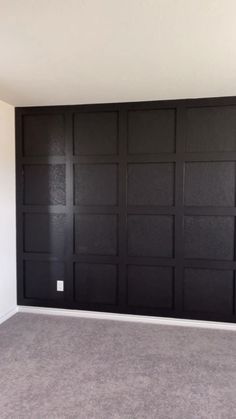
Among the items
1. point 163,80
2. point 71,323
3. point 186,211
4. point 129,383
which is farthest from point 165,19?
point 71,323

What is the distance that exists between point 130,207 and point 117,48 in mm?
1603

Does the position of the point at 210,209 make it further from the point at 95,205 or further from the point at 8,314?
the point at 8,314

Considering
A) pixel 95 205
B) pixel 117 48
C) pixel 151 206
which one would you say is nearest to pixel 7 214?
pixel 95 205

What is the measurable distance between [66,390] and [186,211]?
1.88 meters

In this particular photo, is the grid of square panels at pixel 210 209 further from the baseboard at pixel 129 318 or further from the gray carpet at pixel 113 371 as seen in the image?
the gray carpet at pixel 113 371

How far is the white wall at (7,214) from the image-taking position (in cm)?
319

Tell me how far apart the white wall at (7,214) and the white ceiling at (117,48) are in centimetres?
37

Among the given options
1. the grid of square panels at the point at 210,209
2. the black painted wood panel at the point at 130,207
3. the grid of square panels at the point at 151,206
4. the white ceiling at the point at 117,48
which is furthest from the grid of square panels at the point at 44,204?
the grid of square panels at the point at 210,209

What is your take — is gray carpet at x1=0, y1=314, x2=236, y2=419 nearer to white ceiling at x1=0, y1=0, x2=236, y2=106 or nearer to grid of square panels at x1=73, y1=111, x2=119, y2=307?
grid of square panels at x1=73, y1=111, x2=119, y2=307

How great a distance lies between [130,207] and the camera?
10.6 feet

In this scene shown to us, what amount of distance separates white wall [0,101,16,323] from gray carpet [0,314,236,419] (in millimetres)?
295

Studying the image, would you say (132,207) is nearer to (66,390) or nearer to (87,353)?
(87,353)

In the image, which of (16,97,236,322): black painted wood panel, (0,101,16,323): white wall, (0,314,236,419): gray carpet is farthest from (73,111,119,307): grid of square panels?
(0,101,16,323): white wall

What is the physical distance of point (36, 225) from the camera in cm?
343
